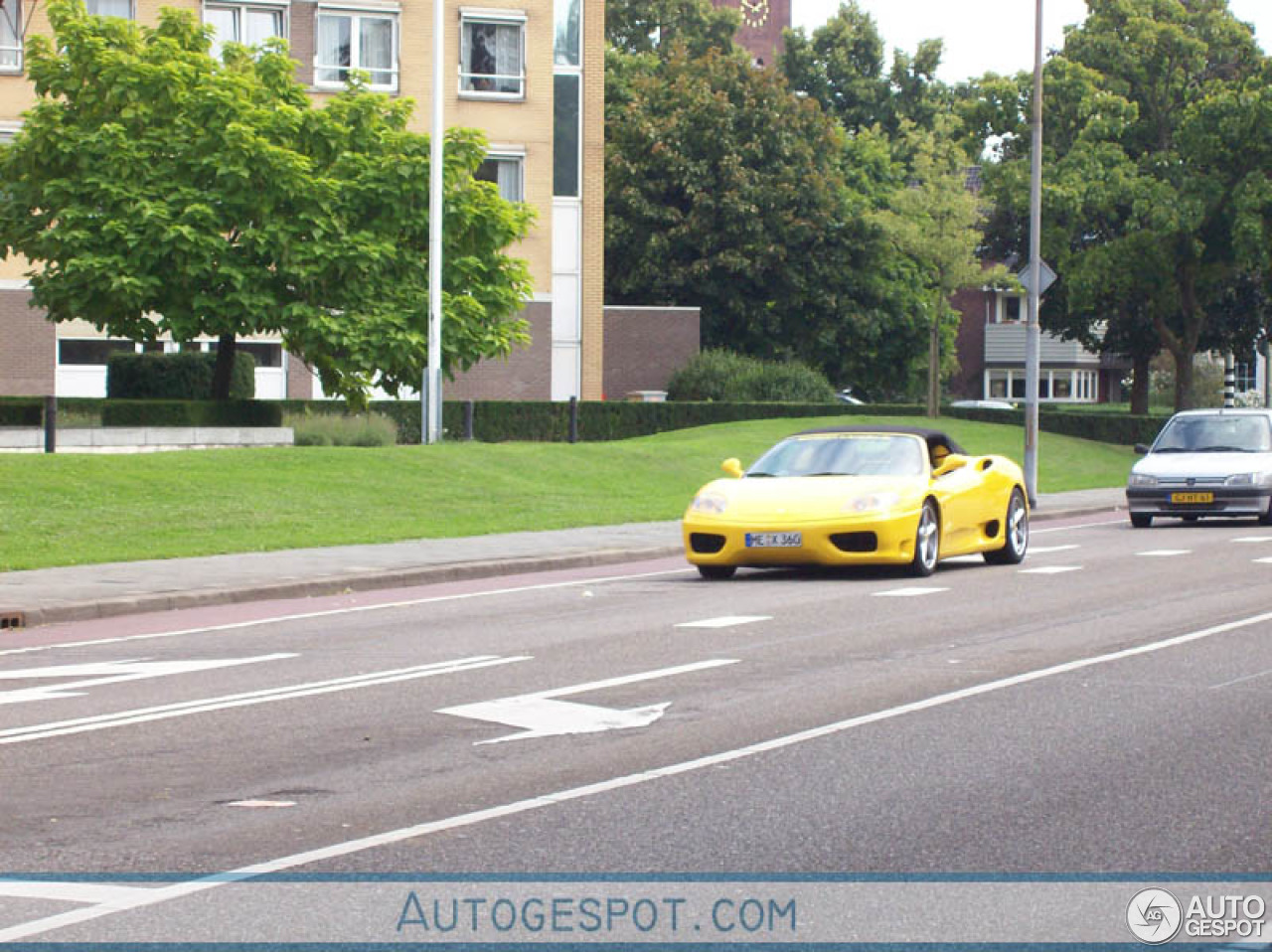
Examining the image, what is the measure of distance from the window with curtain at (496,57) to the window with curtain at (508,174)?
1649 millimetres

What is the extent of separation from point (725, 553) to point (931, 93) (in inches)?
2916

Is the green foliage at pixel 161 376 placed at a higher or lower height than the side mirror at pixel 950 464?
higher

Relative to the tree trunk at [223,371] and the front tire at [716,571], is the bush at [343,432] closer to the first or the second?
the tree trunk at [223,371]

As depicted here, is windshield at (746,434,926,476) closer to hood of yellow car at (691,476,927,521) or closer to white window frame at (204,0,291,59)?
hood of yellow car at (691,476,927,521)

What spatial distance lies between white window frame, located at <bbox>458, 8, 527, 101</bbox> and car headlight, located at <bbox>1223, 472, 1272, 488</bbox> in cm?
2928

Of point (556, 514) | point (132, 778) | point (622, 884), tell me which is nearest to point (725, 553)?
point (556, 514)

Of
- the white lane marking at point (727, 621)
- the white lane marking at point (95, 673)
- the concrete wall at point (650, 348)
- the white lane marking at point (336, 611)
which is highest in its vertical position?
the concrete wall at point (650, 348)

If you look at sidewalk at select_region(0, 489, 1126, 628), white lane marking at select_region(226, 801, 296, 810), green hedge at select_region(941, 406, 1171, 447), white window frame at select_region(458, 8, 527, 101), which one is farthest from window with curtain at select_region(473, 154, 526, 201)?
white lane marking at select_region(226, 801, 296, 810)

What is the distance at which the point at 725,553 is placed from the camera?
16.6 meters

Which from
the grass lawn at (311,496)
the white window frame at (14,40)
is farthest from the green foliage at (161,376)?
the white window frame at (14,40)

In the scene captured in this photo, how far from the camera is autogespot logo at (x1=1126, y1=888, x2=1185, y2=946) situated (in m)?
5.19

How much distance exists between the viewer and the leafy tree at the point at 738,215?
60.8 m

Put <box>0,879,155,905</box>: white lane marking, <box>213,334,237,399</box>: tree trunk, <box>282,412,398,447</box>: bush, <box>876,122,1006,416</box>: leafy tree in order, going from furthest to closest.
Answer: <box>876,122,1006,416</box>: leafy tree, <box>213,334,237,399</box>: tree trunk, <box>282,412,398,447</box>: bush, <box>0,879,155,905</box>: white lane marking

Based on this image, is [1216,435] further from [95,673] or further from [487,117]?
[487,117]
